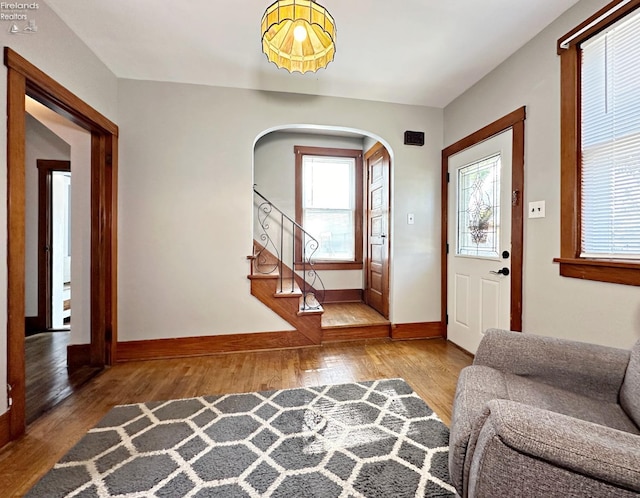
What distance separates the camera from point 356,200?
4.52 m

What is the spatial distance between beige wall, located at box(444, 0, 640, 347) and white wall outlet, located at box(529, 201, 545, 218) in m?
0.04

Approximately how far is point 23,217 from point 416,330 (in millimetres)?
3481

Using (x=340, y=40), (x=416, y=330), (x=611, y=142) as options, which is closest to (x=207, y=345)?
(x=416, y=330)

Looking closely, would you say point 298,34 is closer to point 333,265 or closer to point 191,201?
point 191,201

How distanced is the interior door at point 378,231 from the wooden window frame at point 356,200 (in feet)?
0.63

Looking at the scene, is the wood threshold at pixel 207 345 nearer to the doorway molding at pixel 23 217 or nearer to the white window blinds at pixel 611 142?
the doorway molding at pixel 23 217

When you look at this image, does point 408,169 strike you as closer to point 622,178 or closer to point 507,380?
point 622,178

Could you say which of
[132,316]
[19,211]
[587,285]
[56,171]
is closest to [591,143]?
[587,285]

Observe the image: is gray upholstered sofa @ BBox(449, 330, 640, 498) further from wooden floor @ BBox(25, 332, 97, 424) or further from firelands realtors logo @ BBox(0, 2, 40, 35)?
firelands realtors logo @ BBox(0, 2, 40, 35)

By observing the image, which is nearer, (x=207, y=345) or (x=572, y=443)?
(x=572, y=443)

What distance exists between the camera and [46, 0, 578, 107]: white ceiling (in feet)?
6.35

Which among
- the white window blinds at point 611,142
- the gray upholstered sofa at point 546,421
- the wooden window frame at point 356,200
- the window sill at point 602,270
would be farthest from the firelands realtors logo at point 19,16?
the window sill at point 602,270

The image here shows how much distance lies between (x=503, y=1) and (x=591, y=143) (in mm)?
1063

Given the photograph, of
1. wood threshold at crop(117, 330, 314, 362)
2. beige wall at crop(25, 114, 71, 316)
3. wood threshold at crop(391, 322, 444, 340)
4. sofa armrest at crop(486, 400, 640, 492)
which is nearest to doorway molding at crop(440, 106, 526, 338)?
wood threshold at crop(391, 322, 444, 340)
